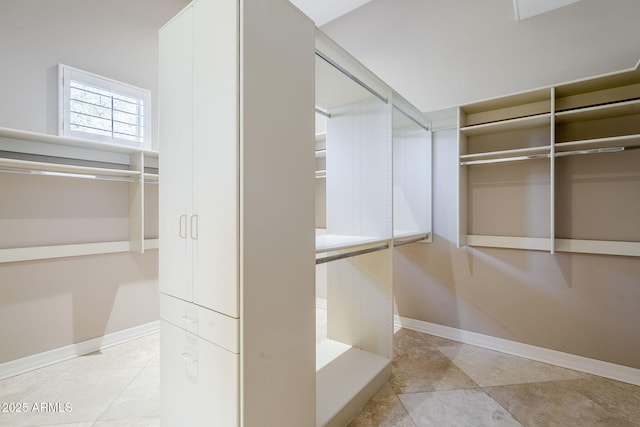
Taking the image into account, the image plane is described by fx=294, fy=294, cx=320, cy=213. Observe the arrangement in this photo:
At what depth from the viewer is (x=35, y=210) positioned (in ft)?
7.86

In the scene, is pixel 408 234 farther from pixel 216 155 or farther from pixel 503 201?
pixel 216 155

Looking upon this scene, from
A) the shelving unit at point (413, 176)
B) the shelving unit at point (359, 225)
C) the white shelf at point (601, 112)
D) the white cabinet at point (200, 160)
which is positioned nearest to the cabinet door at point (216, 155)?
the white cabinet at point (200, 160)

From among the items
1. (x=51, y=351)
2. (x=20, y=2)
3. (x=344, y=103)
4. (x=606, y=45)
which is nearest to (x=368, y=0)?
(x=344, y=103)

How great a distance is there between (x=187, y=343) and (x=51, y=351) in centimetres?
201

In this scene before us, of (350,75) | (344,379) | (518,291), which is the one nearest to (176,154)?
(350,75)

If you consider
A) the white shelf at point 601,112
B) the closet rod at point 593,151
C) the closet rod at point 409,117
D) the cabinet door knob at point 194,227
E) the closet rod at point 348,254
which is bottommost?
the closet rod at point 348,254

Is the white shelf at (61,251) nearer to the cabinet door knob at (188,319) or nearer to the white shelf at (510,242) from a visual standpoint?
the cabinet door knob at (188,319)

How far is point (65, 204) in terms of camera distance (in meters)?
2.57

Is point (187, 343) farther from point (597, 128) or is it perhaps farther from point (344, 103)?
point (597, 128)

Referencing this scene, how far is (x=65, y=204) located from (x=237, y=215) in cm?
236

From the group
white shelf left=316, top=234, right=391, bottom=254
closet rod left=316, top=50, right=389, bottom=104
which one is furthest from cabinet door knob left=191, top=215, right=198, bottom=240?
closet rod left=316, top=50, right=389, bottom=104

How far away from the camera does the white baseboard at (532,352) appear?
2.24 meters

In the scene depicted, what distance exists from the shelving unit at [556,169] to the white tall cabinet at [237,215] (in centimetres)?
201

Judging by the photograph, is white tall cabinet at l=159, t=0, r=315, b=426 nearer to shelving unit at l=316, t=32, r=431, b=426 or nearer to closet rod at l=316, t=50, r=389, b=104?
closet rod at l=316, t=50, r=389, b=104
